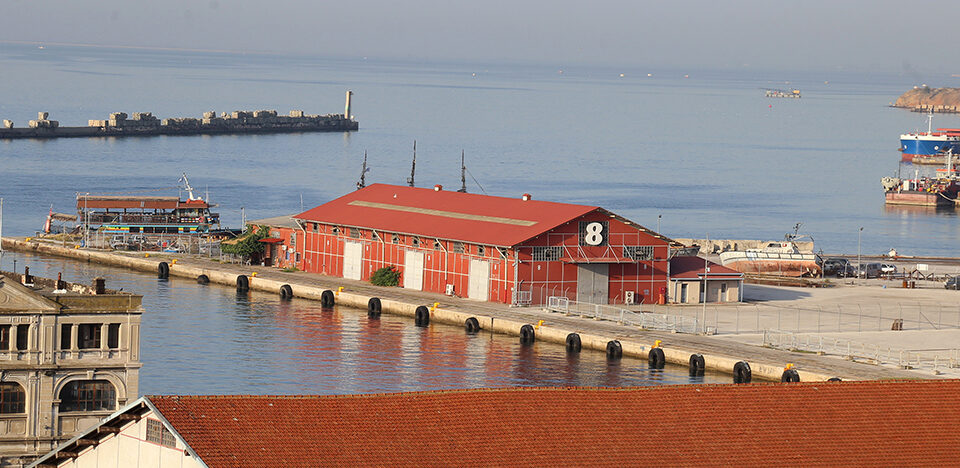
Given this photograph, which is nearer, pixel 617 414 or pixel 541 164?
pixel 617 414

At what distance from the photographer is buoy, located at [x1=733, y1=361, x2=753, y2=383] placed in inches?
2307

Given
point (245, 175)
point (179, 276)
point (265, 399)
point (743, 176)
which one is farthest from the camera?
point (743, 176)

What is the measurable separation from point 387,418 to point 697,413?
6.53 metres

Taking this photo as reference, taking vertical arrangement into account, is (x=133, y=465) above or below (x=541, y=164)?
below

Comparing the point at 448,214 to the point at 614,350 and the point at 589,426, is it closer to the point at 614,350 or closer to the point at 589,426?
the point at 614,350

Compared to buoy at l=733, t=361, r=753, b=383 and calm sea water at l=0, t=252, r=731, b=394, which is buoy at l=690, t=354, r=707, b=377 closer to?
calm sea water at l=0, t=252, r=731, b=394

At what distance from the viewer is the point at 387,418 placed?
3128 cm

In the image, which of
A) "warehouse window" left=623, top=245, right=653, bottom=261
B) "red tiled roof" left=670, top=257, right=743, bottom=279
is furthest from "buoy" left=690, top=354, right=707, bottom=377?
"red tiled roof" left=670, top=257, right=743, bottom=279

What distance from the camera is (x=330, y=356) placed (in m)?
61.5

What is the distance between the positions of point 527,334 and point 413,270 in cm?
1289

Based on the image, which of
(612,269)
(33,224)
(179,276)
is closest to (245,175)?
(33,224)

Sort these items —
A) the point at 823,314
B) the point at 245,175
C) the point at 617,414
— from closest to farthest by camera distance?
the point at 617,414, the point at 823,314, the point at 245,175

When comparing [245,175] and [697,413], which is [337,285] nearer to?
[697,413]

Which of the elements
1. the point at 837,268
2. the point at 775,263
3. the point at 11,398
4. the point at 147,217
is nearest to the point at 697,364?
the point at 11,398
